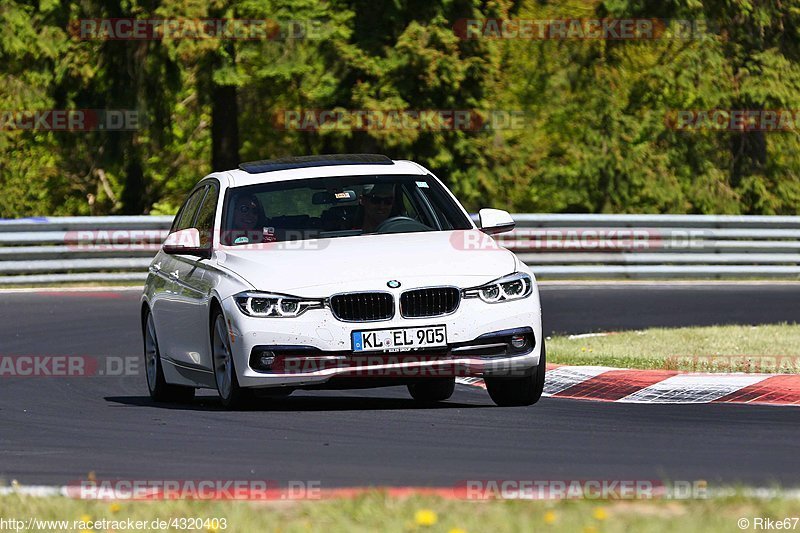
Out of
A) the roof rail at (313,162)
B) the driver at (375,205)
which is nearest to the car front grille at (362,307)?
the driver at (375,205)

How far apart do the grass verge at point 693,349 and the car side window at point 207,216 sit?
121 inches

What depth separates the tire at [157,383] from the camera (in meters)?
12.2

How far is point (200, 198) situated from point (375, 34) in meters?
20.9

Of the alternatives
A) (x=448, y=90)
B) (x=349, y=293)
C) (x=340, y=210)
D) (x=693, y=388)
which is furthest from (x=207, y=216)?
(x=448, y=90)

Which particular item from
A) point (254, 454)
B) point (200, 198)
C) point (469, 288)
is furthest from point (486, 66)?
point (254, 454)

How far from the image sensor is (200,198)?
1248 centimetres

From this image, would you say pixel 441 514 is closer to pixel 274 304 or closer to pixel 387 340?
pixel 387 340

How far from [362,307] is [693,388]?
8.46ft

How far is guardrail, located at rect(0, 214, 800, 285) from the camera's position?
24.7 metres

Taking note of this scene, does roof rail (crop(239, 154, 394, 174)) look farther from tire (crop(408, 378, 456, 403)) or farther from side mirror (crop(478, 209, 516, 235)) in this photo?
tire (crop(408, 378, 456, 403))

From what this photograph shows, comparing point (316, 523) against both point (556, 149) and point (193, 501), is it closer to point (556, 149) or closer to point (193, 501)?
point (193, 501)

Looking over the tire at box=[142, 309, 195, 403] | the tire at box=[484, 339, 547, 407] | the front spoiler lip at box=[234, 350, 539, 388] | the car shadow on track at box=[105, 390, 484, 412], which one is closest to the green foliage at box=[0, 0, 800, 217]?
the tire at box=[142, 309, 195, 403]

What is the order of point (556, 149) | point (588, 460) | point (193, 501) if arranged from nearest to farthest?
point (193, 501) < point (588, 460) < point (556, 149)

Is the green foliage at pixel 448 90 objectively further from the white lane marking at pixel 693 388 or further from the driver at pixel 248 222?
the white lane marking at pixel 693 388
